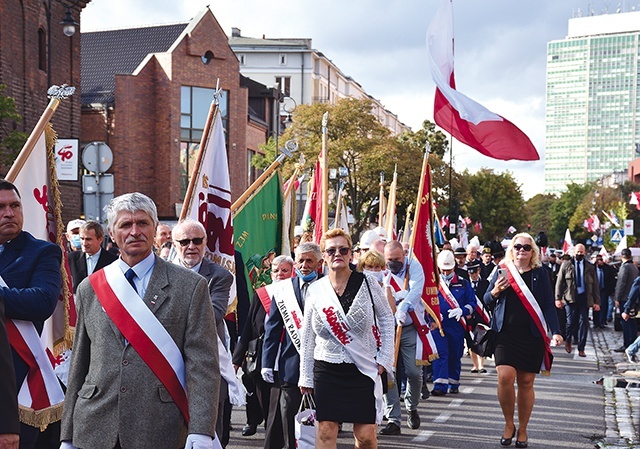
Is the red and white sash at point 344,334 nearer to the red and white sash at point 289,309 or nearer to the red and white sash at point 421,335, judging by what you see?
the red and white sash at point 289,309

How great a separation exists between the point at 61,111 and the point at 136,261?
116ft

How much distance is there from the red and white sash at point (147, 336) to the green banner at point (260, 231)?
23.0 ft

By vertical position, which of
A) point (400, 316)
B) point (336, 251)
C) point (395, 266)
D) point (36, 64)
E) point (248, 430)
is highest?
point (36, 64)

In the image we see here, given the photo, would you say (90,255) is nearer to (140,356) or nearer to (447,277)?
(140,356)

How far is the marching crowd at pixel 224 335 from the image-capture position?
4.28 metres

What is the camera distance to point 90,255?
28.6ft

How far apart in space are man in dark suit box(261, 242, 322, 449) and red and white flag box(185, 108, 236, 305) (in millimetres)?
1125

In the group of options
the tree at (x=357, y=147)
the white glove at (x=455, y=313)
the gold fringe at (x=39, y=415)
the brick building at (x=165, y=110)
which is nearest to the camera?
the gold fringe at (x=39, y=415)

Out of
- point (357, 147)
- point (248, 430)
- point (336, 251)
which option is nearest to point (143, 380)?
point (336, 251)

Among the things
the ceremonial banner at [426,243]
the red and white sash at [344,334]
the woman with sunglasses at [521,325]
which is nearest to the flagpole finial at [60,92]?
the red and white sash at [344,334]

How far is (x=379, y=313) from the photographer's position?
7246 millimetres

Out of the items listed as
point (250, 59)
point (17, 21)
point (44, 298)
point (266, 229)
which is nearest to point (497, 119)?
point (266, 229)

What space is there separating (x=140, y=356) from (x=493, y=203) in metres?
99.3

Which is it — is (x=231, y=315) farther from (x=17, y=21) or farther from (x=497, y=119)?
(x=17, y=21)
